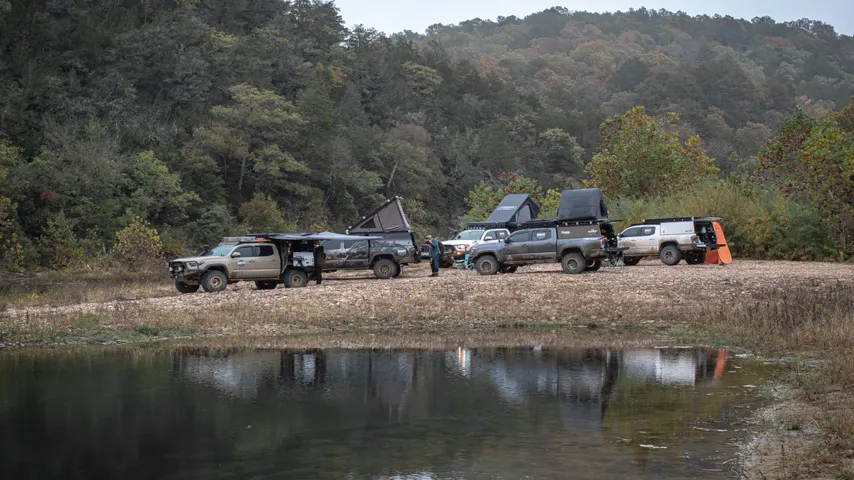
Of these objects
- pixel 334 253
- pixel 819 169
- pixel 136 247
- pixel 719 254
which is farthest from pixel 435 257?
pixel 136 247

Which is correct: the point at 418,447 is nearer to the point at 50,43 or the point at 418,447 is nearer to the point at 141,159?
the point at 141,159

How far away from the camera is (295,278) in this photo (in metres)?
30.8

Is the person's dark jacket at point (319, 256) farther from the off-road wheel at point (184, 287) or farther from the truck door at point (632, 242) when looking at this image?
the truck door at point (632, 242)

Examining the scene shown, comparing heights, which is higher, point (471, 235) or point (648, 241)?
point (471, 235)

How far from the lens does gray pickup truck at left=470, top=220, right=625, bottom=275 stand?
32.0 metres

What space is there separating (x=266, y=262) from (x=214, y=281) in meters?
1.77

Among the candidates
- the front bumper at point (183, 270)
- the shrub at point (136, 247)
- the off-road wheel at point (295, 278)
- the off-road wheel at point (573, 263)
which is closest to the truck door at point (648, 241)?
the off-road wheel at point (573, 263)

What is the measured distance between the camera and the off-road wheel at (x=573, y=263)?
32.0 metres

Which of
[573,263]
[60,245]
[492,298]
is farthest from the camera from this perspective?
[60,245]

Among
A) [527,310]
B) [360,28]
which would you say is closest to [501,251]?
[527,310]

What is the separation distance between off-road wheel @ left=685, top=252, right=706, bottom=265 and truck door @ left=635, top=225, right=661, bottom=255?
1370mm

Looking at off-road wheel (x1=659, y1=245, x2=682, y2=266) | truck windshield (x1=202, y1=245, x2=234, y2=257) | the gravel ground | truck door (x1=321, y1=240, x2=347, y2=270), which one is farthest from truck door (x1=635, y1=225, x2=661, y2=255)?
truck windshield (x1=202, y1=245, x2=234, y2=257)

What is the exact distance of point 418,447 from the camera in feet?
38.6

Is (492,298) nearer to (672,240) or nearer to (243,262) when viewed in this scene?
(243,262)
